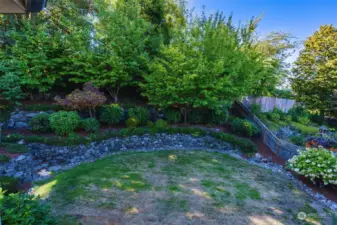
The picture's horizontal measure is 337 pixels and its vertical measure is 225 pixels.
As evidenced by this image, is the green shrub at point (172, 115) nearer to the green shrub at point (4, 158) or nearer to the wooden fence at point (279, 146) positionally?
the wooden fence at point (279, 146)

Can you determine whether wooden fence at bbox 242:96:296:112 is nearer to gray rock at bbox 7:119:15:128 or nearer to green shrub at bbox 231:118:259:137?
green shrub at bbox 231:118:259:137

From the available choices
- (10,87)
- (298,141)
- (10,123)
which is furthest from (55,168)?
(298,141)

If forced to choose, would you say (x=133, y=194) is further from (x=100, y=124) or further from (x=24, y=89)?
(x=24, y=89)

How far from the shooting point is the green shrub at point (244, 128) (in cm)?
820

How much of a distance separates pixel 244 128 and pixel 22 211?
798 cm

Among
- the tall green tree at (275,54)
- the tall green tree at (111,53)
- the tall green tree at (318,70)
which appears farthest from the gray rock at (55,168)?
the tall green tree at (318,70)

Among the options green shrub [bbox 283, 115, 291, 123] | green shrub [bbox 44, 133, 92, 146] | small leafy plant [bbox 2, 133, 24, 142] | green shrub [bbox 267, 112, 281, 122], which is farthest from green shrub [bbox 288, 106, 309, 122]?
small leafy plant [bbox 2, 133, 24, 142]

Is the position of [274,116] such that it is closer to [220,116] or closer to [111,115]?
[220,116]

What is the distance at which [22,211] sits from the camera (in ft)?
6.20

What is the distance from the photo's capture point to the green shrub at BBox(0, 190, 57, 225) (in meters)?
1.77

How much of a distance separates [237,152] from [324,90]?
10974mm

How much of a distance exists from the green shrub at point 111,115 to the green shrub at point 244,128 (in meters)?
5.09

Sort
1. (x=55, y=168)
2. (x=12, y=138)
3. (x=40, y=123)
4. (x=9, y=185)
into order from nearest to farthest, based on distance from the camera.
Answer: (x=9, y=185)
(x=55, y=168)
(x=12, y=138)
(x=40, y=123)

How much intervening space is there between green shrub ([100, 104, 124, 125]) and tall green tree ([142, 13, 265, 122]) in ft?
5.23
